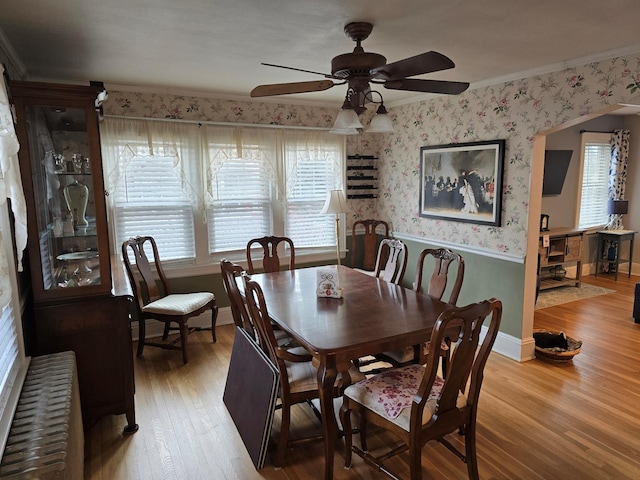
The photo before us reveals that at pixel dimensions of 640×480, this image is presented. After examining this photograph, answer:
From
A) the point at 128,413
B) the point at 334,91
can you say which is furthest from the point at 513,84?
the point at 128,413

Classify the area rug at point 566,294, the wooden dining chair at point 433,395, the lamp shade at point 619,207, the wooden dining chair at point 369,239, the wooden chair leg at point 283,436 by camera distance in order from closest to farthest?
the wooden dining chair at point 433,395, the wooden chair leg at point 283,436, the wooden dining chair at point 369,239, the area rug at point 566,294, the lamp shade at point 619,207

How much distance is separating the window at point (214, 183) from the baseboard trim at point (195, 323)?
1.98 ft

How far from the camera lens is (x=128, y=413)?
262 centimetres

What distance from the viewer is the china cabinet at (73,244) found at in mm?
2270

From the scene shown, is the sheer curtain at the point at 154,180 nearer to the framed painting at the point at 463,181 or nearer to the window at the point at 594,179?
the framed painting at the point at 463,181

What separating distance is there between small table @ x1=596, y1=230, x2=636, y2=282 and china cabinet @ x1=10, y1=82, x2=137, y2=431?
6.66 meters

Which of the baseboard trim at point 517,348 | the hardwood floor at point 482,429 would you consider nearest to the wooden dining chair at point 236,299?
the hardwood floor at point 482,429

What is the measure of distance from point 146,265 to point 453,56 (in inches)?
122

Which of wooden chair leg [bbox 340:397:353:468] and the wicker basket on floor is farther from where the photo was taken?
the wicker basket on floor

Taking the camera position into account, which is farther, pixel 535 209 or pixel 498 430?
pixel 535 209

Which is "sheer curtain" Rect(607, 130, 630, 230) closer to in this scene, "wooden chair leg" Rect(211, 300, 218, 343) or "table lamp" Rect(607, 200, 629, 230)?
"table lamp" Rect(607, 200, 629, 230)

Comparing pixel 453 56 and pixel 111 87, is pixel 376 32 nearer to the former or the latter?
pixel 453 56

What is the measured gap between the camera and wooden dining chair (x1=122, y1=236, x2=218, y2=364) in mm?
3621

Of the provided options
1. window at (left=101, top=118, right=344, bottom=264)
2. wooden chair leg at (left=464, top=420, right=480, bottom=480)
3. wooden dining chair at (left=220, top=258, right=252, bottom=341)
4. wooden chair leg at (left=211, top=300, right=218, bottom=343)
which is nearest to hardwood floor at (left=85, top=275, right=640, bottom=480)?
wooden chair leg at (left=464, top=420, right=480, bottom=480)
